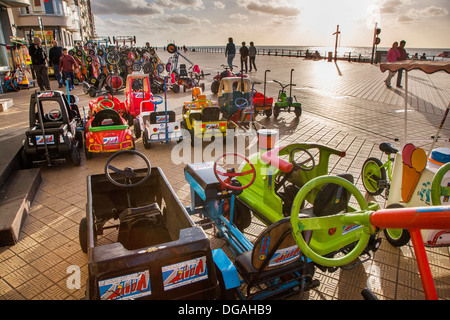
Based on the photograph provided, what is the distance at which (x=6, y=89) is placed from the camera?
49.1 feet

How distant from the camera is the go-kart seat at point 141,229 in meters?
3.29

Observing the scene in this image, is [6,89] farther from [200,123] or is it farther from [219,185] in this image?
[219,185]

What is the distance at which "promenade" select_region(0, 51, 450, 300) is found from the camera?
10.7 feet

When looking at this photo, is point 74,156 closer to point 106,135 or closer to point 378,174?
point 106,135

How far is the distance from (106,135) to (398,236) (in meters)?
5.79

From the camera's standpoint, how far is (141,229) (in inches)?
132

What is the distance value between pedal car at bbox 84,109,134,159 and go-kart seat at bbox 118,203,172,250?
143 inches

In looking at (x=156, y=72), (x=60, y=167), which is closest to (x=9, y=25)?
(x=156, y=72)

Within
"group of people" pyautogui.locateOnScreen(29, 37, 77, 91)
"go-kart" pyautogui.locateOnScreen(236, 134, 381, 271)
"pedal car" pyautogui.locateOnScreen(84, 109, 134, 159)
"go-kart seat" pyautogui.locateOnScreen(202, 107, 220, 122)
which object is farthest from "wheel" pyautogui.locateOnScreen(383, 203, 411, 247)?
"group of people" pyautogui.locateOnScreen(29, 37, 77, 91)

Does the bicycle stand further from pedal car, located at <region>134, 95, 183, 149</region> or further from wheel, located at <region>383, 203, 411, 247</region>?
pedal car, located at <region>134, 95, 183, 149</region>

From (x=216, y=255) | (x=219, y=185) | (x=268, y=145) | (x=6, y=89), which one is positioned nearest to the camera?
(x=216, y=255)

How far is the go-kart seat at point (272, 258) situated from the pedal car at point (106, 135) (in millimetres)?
4823

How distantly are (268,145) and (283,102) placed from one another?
636cm

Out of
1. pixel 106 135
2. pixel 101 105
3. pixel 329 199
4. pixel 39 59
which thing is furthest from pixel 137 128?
pixel 39 59
